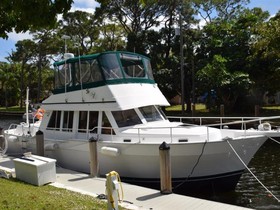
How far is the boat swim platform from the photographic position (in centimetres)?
800

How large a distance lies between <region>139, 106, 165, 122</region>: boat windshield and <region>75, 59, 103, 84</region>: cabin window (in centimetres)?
191

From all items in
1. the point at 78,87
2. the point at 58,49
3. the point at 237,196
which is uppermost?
the point at 58,49

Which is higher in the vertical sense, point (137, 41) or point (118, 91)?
point (137, 41)

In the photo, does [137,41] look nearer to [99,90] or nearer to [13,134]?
[13,134]

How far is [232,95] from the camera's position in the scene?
107ft

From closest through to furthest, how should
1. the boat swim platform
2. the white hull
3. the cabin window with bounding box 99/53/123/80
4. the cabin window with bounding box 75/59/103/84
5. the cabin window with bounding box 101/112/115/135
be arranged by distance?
the boat swim platform
the white hull
the cabin window with bounding box 101/112/115/135
the cabin window with bounding box 99/53/123/80
the cabin window with bounding box 75/59/103/84

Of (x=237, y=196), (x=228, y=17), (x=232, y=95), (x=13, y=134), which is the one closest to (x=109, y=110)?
(x=237, y=196)

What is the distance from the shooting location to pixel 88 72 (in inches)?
510

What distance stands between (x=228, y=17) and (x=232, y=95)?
1649cm

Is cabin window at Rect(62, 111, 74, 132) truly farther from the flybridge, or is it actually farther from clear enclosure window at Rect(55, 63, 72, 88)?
clear enclosure window at Rect(55, 63, 72, 88)

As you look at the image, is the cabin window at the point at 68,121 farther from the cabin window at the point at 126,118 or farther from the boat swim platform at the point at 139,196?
the boat swim platform at the point at 139,196

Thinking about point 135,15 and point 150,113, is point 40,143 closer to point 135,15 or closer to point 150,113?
point 150,113

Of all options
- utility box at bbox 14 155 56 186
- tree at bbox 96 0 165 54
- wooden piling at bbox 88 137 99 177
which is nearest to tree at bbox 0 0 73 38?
utility box at bbox 14 155 56 186

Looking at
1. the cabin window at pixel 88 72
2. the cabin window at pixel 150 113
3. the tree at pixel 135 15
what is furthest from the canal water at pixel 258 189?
the tree at pixel 135 15
